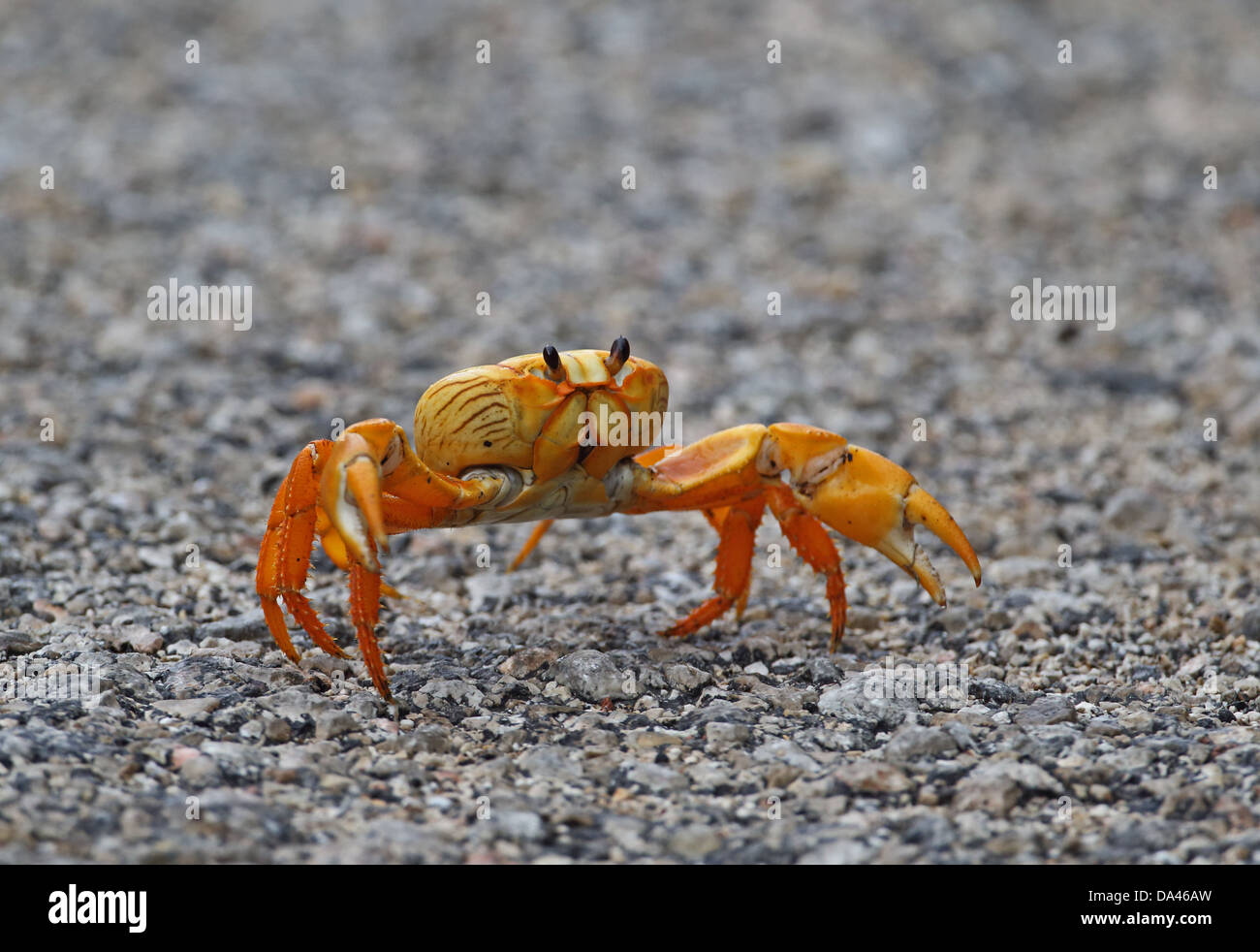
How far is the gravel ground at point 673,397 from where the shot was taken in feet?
12.5

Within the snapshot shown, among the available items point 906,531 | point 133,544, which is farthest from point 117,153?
point 906,531

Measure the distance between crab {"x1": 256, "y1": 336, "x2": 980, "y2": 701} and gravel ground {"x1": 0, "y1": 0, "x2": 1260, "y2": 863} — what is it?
384 millimetres

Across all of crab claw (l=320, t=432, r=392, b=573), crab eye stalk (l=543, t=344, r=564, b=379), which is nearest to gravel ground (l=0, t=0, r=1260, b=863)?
crab claw (l=320, t=432, r=392, b=573)

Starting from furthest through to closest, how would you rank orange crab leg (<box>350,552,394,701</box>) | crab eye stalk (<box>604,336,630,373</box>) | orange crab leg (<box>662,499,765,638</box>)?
orange crab leg (<box>662,499,765,638</box>) → crab eye stalk (<box>604,336,630,373</box>) → orange crab leg (<box>350,552,394,701</box>)

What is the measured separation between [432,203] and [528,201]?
687 millimetres

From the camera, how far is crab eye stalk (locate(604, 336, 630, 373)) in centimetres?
438

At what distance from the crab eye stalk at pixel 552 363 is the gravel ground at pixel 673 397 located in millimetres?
936

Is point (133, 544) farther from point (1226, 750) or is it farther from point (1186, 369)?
point (1186, 369)

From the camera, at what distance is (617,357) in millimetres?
4422

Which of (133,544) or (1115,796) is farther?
(133,544)

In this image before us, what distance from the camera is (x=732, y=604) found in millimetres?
5238
